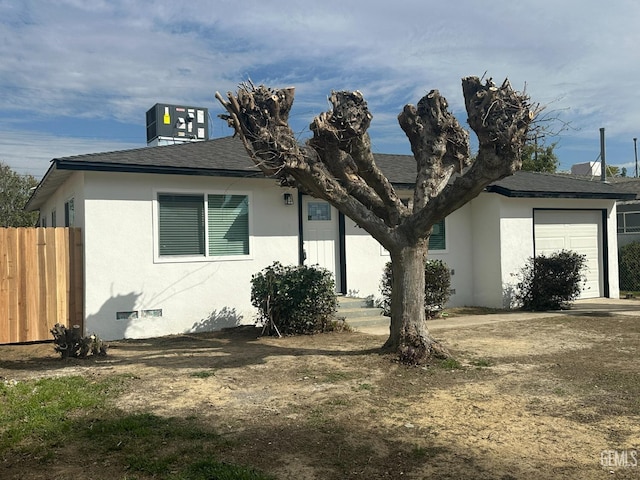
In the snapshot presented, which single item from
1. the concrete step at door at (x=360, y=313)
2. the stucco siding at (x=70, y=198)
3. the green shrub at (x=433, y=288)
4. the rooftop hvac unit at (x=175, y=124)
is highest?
the rooftop hvac unit at (x=175, y=124)

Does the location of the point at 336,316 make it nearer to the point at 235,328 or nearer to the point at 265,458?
the point at 235,328

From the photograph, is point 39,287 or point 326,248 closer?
point 39,287

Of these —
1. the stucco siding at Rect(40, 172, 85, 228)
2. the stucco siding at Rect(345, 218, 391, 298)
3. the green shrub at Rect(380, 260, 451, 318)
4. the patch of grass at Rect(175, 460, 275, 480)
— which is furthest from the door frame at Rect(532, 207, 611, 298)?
the patch of grass at Rect(175, 460, 275, 480)

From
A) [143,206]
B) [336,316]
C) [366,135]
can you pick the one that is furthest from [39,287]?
[366,135]

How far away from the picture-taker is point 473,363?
25.6ft

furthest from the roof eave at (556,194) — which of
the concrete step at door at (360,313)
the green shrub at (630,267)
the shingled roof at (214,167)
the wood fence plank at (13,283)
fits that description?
the wood fence plank at (13,283)

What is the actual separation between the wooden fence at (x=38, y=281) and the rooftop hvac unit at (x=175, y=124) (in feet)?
26.3

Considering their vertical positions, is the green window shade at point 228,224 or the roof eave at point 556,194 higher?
the roof eave at point 556,194

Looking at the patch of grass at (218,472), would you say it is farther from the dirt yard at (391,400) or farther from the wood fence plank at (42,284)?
the wood fence plank at (42,284)

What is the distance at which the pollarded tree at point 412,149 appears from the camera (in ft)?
24.0

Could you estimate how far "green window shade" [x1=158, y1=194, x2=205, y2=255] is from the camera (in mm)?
11258

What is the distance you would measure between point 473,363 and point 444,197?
231cm

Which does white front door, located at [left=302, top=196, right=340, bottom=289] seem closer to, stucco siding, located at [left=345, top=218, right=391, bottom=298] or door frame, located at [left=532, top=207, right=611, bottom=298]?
stucco siding, located at [left=345, top=218, right=391, bottom=298]

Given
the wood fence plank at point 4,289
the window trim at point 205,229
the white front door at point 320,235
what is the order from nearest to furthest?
the wood fence plank at point 4,289 < the window trim at point 205,229 < the white front door at point 320,235
